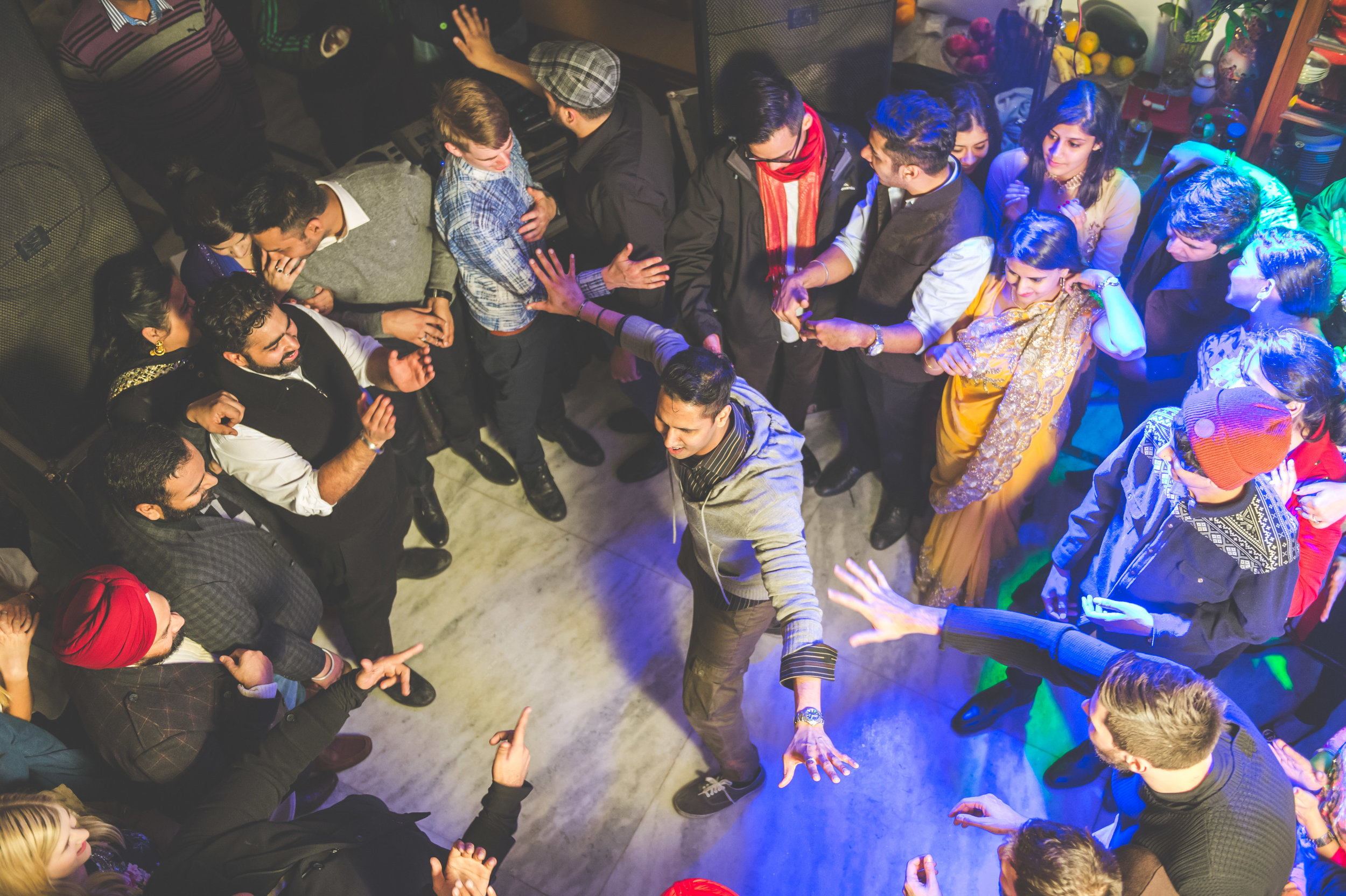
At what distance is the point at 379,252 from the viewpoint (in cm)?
282

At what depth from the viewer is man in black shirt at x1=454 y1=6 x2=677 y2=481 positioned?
271cm

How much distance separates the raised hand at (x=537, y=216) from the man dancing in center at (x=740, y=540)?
0.73 m

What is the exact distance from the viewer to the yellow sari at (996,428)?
2455 millimetres

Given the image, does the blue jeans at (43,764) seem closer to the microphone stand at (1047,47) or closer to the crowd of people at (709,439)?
the crowd of people at (709,439)

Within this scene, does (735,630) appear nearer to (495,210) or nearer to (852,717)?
(852,717)

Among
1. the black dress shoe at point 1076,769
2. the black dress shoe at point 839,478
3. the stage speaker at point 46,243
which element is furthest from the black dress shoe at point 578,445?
the black dress shoe at point 1076,769

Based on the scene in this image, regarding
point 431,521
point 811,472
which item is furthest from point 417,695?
point 811,472

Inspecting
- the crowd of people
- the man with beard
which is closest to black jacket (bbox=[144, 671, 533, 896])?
the crowd of people

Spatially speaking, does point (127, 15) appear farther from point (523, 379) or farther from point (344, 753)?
point (344, 753)

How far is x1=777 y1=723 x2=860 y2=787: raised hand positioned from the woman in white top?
5.71 feet

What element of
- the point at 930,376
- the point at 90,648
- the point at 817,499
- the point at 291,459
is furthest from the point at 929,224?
the point at 90,648

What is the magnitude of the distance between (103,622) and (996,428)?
2.39m

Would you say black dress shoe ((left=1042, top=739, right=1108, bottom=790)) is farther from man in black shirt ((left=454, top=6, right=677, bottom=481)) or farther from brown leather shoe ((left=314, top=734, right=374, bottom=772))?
brown leather shoe ((left=314, top=734, right=374, bottom=772))

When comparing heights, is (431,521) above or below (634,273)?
below
